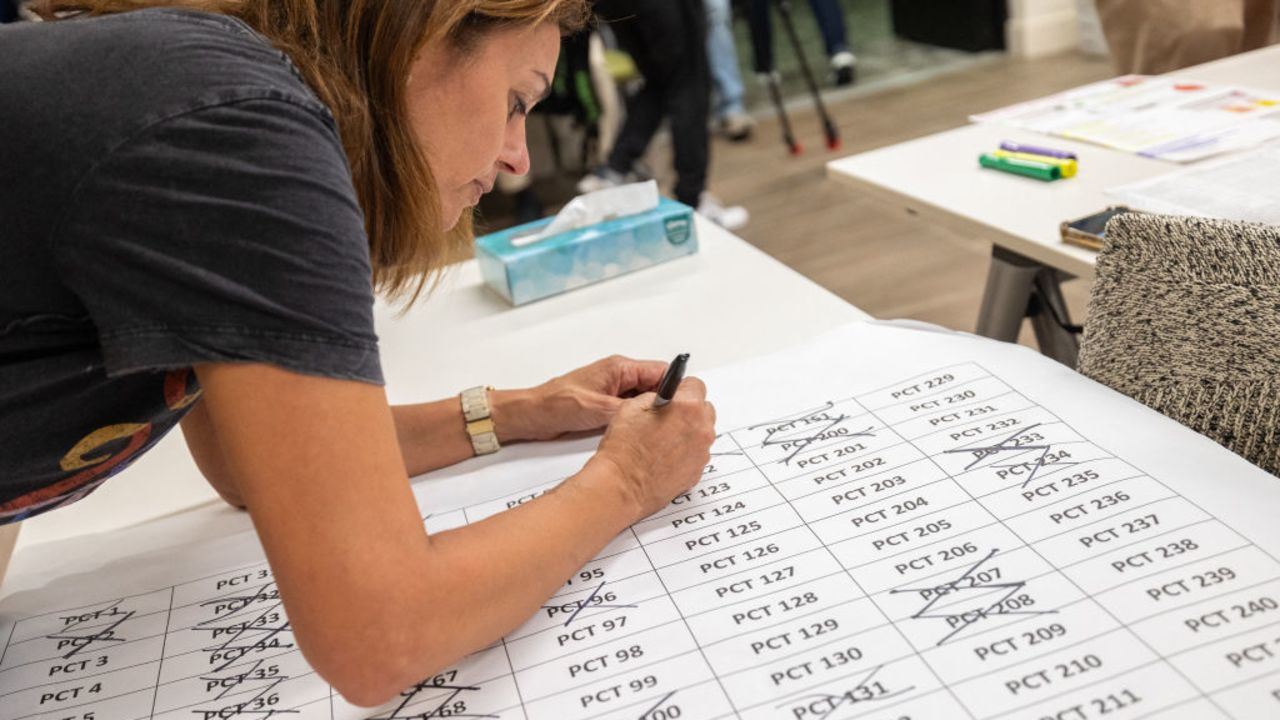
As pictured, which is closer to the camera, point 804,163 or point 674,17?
point 674,17

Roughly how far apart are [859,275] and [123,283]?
265cm

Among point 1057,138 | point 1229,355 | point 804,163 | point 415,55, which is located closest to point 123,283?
point 415,55

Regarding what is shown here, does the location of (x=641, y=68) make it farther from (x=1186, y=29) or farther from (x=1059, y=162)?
(x=1059, y=162)

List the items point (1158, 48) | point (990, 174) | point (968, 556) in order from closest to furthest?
point (968, 556)
point (990, 174)
point (1158, 48)

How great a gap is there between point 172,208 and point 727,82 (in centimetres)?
423

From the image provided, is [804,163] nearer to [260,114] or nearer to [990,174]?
[990,174]

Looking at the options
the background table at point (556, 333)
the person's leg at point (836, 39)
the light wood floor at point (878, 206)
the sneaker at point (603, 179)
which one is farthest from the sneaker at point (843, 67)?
the background table at point (556, 333)

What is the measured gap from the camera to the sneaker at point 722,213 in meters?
3.50

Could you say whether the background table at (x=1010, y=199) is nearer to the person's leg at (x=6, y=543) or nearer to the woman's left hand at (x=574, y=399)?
the woman's left hand at (x=574, y=399)

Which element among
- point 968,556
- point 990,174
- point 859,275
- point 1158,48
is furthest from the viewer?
point 859,275

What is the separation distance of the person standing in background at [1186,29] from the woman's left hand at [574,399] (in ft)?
4.33

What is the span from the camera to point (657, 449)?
83 centimetres

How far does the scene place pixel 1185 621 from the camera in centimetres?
61

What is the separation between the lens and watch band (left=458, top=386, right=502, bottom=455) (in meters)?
0.98
